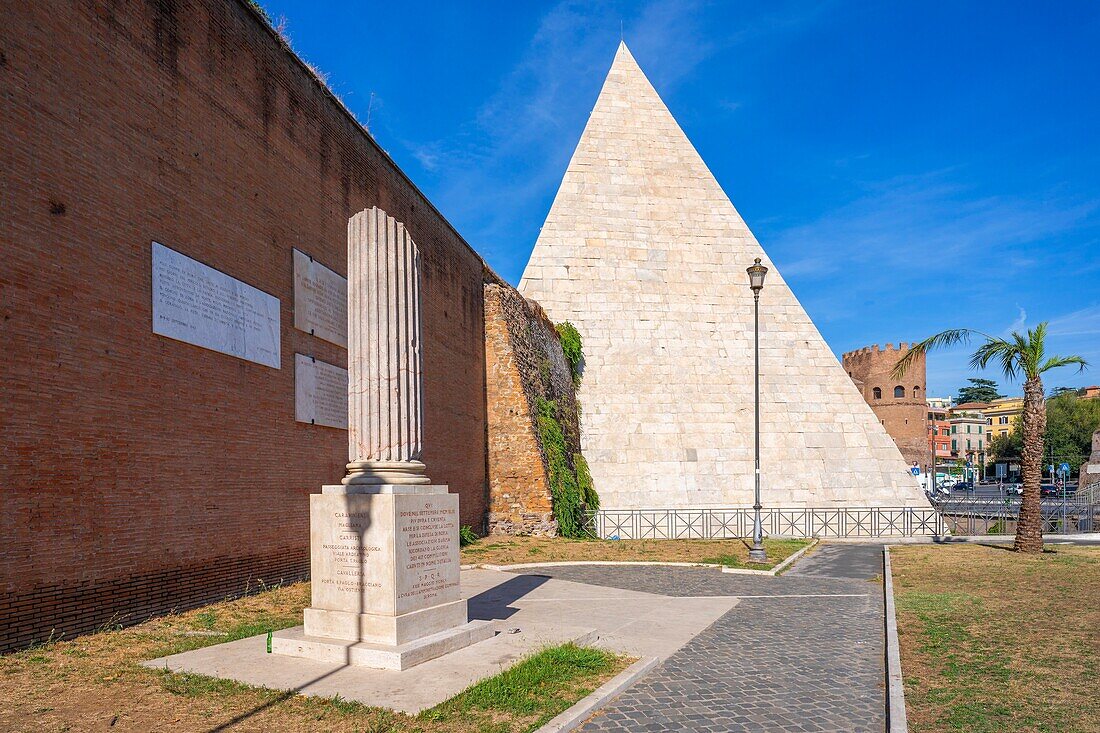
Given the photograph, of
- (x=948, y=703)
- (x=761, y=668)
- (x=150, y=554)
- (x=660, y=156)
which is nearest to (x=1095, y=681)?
(x=948, y=703)

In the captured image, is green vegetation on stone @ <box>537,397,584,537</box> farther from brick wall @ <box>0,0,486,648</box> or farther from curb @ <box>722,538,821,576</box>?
brick wall @ <box>0,0,486,648</box>

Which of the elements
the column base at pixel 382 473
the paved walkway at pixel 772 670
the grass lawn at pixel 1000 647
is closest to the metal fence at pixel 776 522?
the grass lawn at pixel 1000 647

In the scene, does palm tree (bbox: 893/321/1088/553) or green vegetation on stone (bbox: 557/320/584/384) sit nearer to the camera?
palm tree (bbox: 893/321/1088/553)

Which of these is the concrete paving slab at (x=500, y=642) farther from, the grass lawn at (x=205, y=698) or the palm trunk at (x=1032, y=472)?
the palm trunk at (x=1032, y=472)

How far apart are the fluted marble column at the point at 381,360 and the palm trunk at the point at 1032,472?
48.2 ft

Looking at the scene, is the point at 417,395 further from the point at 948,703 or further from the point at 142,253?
the point at 948,703

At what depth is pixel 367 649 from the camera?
19.7ft

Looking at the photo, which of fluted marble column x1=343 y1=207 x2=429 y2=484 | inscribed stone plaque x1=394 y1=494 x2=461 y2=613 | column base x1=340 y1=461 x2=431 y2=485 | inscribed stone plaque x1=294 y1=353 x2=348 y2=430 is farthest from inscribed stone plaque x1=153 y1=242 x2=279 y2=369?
inscribed stone plaque x1=394 y1=494 x2=461 y2=613

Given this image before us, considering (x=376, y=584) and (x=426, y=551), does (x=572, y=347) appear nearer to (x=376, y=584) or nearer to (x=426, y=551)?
(x=426, y=551)

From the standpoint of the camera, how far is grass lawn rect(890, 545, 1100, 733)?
540cm

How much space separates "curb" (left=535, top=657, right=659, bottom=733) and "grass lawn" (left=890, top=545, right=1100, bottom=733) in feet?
6.44

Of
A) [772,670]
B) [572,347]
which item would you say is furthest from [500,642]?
[572,347]

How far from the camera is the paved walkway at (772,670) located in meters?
5.29

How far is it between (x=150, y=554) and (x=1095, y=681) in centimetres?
850
